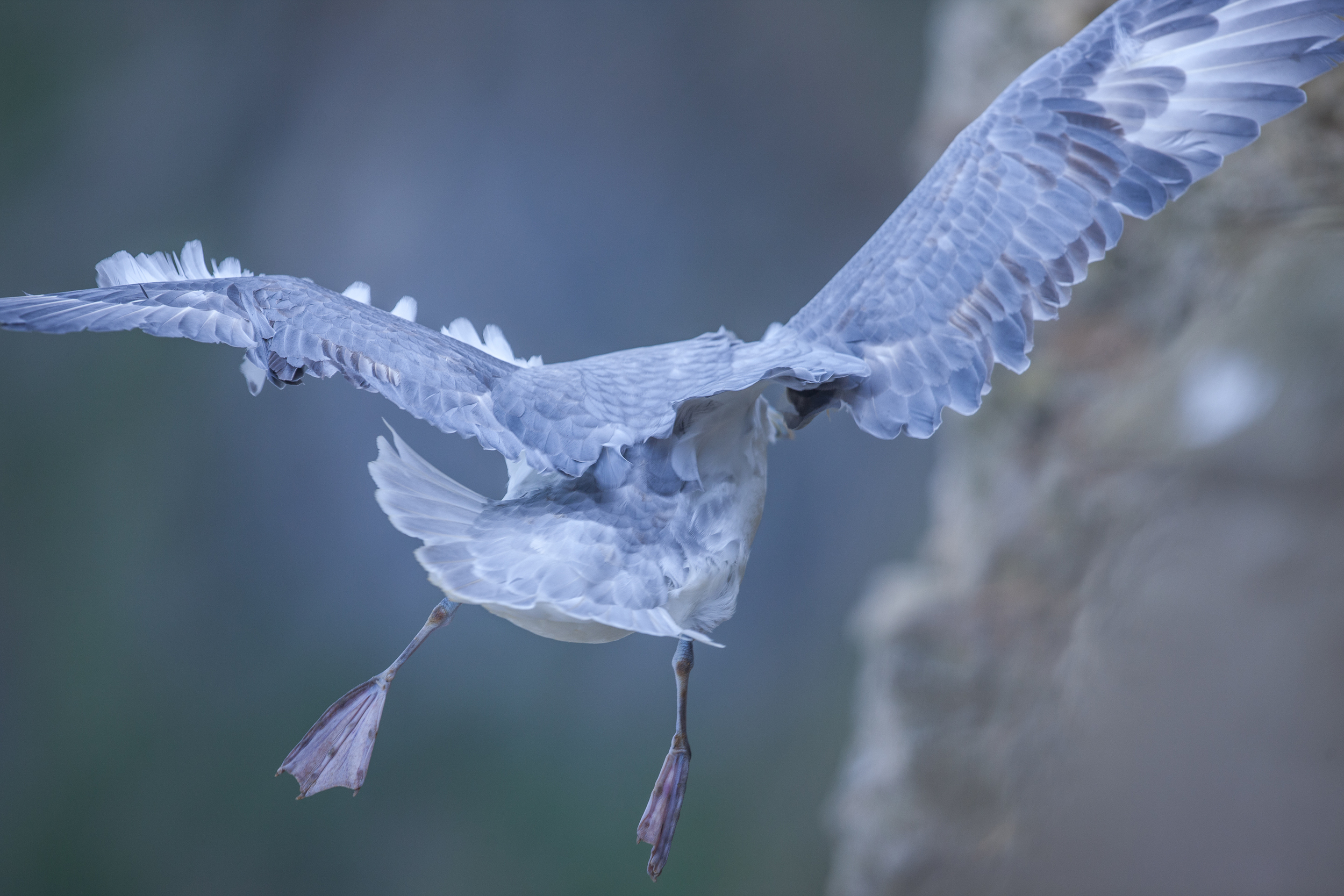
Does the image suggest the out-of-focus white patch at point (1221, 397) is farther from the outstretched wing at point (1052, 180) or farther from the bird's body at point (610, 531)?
the bird's body at point (610, 531)

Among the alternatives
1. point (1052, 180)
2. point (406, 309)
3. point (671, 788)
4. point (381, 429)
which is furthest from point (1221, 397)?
point (381, 429)

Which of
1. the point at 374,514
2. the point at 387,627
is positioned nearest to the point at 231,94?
the point at 374,514

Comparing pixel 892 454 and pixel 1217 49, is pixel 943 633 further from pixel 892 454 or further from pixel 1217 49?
pixel 1217 49

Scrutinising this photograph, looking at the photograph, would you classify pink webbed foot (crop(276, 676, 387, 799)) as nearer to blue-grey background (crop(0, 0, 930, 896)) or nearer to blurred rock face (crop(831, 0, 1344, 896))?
blurred rock face (crop(831, 0, 1344, 896))

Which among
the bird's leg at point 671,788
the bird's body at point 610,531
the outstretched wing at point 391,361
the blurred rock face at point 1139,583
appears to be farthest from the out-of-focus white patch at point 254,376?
the blurred rock face at point 1139,583

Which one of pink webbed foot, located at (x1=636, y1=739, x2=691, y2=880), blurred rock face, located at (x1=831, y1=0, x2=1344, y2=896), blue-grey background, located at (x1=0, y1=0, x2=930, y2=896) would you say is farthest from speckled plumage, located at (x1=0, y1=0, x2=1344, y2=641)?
blue-grey background, located at (x1=0, y1=0, x2=930, y2=896)

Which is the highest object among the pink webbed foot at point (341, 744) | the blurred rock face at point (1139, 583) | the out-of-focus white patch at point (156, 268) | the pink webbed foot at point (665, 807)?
the out-of-focus white patch at point (156, 268)
